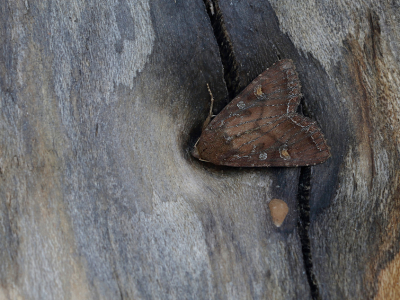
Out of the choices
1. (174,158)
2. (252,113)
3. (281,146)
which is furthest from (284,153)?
(174,158)

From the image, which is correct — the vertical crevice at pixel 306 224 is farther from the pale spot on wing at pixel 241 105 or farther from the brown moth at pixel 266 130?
the pale spot on wing at pixel 241 105

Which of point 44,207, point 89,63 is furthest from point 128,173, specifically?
point 89,63

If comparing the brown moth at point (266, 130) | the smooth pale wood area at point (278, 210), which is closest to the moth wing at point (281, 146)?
the brown moth at point (266, 130)

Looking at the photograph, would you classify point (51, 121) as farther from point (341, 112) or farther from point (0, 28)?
point (341, 112)

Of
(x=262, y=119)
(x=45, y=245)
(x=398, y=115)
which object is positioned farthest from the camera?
(x=262, y=119)

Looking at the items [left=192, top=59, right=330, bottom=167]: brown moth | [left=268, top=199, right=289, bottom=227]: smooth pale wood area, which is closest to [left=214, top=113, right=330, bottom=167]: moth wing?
[left=192, top=59, right=330, bottom=167]: brown moth

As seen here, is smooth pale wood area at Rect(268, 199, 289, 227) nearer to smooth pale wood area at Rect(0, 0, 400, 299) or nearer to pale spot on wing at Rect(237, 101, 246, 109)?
smooth pale wood area at Rect(0, 0, 400, 299)

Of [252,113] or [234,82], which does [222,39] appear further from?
[252,113]
